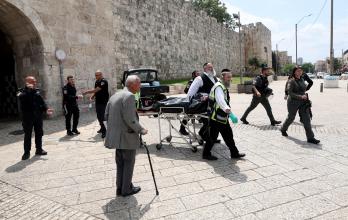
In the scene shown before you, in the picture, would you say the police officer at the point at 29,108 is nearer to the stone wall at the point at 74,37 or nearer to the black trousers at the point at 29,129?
the black trousers at the point at 29,129

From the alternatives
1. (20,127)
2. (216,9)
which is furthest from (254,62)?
(20,127)

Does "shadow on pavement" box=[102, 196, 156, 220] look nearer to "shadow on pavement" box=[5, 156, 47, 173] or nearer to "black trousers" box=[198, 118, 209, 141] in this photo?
"black trousers" box=[198, 118, 209, 141]

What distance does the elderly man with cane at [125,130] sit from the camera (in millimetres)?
3891

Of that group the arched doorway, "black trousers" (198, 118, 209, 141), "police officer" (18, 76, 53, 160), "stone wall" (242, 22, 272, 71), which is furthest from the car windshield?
"stone wall" (242, 22, 272, 71)

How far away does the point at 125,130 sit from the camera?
3975 mm

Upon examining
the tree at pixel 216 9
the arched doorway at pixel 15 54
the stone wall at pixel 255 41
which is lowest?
the arched doorway at pixel 15 54

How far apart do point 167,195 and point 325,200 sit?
1891 mm

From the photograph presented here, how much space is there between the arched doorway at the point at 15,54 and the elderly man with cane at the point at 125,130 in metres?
6.95

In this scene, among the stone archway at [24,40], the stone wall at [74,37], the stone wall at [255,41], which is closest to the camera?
the stone archway at [24,40]

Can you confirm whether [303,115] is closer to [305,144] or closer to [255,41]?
[305,144]

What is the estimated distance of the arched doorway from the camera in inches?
387

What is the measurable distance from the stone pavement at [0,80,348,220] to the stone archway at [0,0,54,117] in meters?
3.93

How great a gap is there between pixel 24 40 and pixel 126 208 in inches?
343

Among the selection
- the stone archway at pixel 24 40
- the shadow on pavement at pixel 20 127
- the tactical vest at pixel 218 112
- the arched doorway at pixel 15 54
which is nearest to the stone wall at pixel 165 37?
the arched doorway at pixel 15 54
